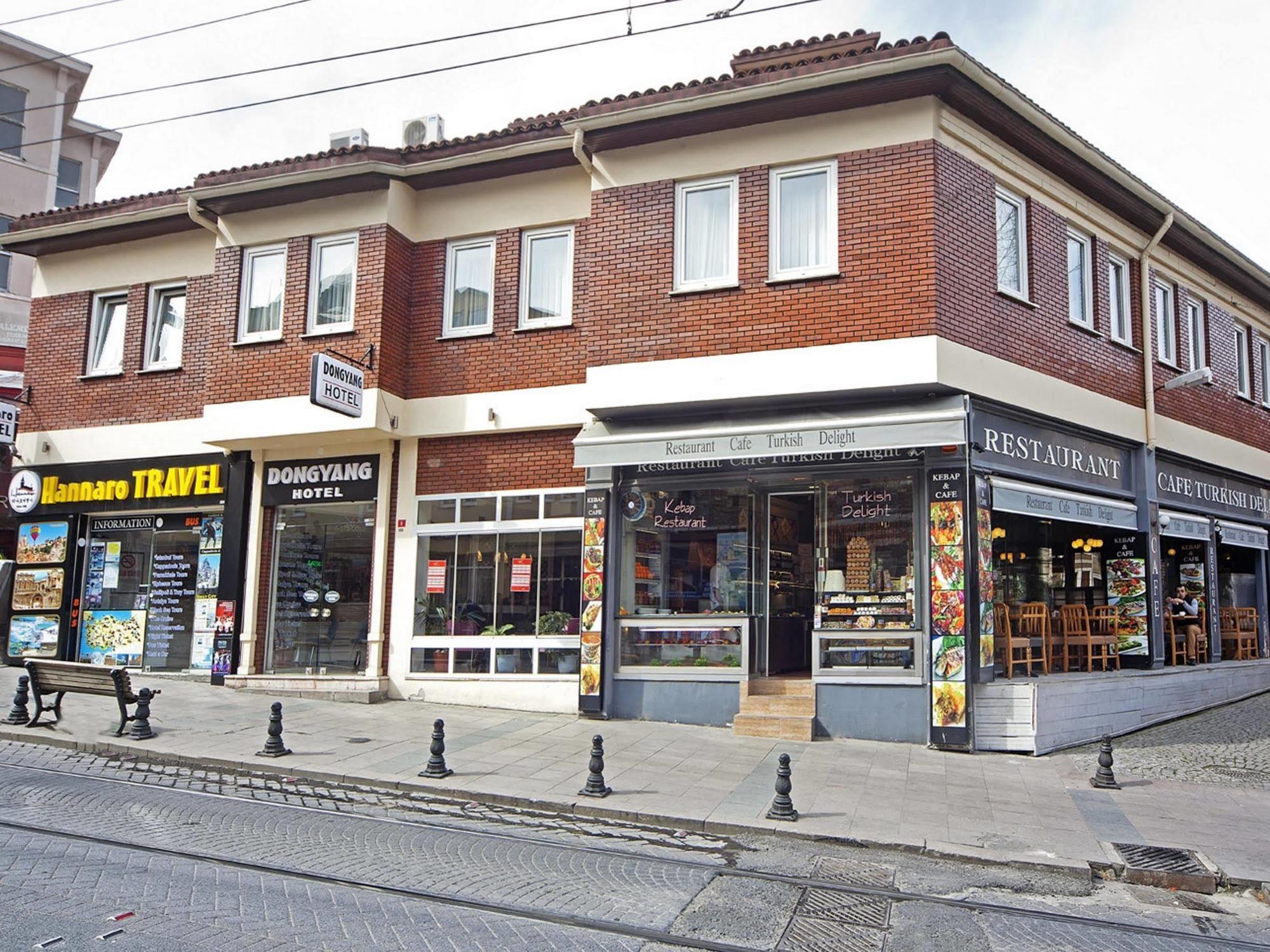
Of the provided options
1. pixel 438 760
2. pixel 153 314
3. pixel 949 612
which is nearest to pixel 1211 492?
pixel 949 612

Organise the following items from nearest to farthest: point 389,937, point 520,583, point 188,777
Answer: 1. point 389,937
2. point 188,777
3. point 520,583

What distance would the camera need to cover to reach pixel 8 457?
1897cm

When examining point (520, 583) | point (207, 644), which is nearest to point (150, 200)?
point (207, 644)

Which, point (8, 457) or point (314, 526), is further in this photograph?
point (8, 457)

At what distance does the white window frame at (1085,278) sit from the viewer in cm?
1386

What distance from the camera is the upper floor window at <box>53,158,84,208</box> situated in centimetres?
3188

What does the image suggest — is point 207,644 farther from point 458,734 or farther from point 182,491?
point 458,734

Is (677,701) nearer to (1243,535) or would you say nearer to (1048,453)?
(1048,453)

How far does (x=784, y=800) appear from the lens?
8.34 meters

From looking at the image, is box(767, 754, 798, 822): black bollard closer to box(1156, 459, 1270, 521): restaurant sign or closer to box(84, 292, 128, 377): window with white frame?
box(1156, 459, 1270, 521): restaurant sign

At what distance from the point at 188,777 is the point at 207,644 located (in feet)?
22.7

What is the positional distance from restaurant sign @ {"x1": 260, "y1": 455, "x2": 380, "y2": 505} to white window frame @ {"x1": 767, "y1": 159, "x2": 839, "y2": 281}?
21.8 ft

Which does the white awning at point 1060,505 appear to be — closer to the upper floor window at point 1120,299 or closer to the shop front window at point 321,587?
the upper floor window at point 1120,299

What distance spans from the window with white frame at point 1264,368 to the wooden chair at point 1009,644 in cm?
955
